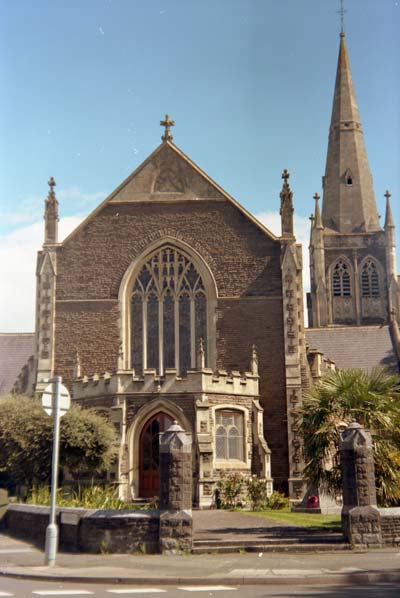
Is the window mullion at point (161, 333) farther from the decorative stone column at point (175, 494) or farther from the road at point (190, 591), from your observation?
the road at point (190, 591)

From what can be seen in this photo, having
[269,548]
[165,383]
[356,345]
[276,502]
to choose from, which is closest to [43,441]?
[165,383]

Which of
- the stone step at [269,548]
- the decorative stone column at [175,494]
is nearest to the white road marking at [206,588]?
the decorative stone column at [175,494]

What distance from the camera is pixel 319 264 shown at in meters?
61.5

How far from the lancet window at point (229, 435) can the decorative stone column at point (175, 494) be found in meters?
10.8

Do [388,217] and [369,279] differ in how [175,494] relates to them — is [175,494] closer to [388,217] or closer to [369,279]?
[369,279]

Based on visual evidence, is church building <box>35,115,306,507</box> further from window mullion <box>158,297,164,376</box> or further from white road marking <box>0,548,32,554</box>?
white road marking <box>0,548,32,554</box>

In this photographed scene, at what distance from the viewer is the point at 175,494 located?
16938 millimetres

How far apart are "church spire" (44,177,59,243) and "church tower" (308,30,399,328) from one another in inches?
1202

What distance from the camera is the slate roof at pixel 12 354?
38.2 meters

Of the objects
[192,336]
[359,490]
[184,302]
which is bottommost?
[359,490]

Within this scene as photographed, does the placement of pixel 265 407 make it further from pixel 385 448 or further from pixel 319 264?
pixel 319 264

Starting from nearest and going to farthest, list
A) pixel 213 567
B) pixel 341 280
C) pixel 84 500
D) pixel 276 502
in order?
1. pixel 213 567
2. pixel 84 500
3. pixel 276 502
4. pixel 341 280

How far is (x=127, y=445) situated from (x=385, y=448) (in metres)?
11.1

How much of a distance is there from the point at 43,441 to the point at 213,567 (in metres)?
11.0
